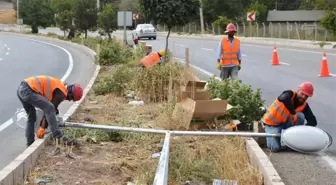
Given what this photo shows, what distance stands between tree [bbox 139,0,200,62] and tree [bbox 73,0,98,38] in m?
22.4

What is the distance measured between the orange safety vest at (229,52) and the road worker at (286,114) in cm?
375

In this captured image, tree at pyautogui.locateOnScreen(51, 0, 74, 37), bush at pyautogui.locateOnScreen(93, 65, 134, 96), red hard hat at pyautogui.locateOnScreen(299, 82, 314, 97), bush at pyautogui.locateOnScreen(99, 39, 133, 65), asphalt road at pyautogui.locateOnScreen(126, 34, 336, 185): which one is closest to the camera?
asphalt road at pyautogui.locateOnScreen(126, 34, 336, 185)

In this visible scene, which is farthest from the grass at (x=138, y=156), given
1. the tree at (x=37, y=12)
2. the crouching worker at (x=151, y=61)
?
the tree at (x=37, y=12)

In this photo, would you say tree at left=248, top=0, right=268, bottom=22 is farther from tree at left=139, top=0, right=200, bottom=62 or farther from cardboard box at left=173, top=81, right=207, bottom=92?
cardboard box at left=173, top=81, right=207, bottom=92

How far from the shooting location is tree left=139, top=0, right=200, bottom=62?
14.0 metres

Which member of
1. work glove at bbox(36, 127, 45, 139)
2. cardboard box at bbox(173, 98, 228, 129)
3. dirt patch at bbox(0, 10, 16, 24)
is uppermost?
dirt patch at bbox(0, 10, 16, 24)

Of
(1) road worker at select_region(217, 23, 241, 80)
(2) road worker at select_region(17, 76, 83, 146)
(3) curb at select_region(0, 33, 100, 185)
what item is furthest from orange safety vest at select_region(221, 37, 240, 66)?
(3) curb at select_region(0, 33, 100, 185)

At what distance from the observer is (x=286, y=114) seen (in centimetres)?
734

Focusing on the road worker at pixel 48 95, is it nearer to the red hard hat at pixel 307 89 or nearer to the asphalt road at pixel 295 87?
the asphalt road at pixel 295 87

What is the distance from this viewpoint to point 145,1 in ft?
46.6

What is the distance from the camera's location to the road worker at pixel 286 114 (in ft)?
23.8

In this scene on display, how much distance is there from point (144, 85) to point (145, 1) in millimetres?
3808

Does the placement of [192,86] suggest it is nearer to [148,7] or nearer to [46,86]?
[46,86]

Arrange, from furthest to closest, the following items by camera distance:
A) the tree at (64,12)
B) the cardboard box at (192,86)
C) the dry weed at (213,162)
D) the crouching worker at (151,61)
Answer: the tree at (64,12) < the crouching worker at (151,61) < the cardboard box at (192,86) < the dry weed at (213,162)
